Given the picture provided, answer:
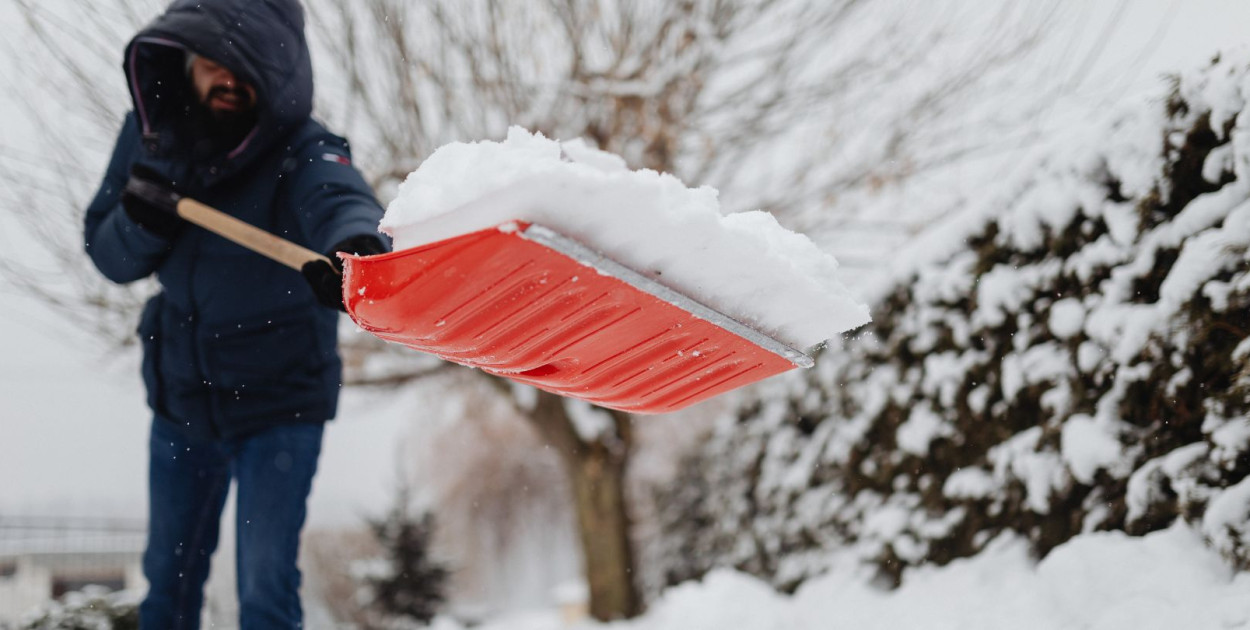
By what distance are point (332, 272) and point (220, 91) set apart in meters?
0.76

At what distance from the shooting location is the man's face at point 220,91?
2059 millimetres

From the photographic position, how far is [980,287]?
279 cm

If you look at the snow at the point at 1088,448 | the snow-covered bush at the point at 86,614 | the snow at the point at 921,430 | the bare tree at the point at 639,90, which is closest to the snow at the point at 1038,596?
the snow at the point at 1088,448

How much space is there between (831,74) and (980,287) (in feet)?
9.32

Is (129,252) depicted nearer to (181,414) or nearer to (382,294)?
(181,414)

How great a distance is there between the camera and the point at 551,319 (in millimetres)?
1445

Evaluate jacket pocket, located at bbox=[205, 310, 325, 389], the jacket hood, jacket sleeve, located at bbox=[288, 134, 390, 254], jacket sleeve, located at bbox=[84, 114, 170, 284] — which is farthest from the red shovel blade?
jacket sleeve, located at bbox=[84, 114, 170, 284]

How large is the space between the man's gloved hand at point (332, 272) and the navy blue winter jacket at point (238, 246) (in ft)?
0.63

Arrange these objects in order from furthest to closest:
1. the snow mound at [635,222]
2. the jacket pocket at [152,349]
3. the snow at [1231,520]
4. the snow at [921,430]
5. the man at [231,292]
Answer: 1. the snow at [921,430]
2. the jacket pocket at [152,349]
3. the man at [231,292]
4. the snow at [1231,520]
5. the snow mound at [635,222]

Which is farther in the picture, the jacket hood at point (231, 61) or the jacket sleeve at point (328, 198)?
the jacket hood at point (231, 61)

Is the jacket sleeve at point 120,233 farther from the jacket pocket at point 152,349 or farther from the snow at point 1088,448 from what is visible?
the snow at point 1088,448

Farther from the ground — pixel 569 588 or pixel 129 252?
pixel 129 252

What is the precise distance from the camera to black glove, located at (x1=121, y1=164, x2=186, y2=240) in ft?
6.30

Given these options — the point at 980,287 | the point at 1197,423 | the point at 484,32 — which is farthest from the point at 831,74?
the point at 1197,423
